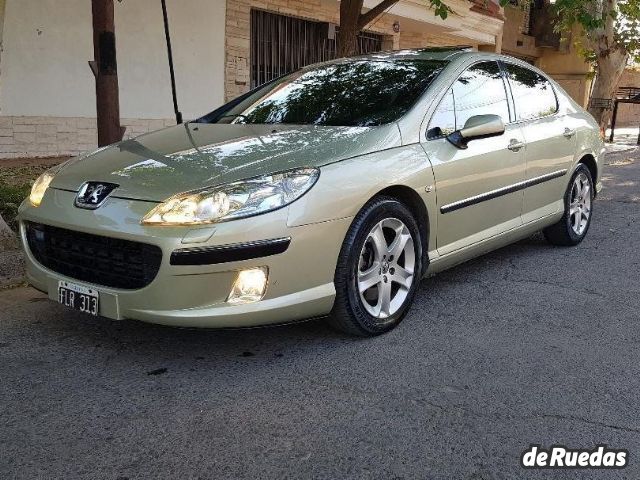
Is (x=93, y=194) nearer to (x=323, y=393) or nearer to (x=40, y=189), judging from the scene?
(x=40, y=189)

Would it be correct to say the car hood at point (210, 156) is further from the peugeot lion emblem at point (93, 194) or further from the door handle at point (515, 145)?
the door handle at point (515, 145)

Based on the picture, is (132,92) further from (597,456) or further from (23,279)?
(597,456)

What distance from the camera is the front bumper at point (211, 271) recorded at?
2859 millimetres

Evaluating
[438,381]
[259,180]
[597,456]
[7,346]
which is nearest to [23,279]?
[7,346]

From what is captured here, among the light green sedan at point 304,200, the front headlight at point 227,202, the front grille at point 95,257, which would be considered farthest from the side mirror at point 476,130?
the front grille at point 95,257

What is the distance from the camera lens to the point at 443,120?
395cm

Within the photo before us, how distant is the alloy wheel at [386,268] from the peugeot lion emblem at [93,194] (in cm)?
128

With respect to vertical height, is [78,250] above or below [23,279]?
above

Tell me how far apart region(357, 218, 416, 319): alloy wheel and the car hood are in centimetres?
46

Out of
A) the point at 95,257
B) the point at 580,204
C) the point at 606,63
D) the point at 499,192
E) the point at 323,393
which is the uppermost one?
the point at 606,63

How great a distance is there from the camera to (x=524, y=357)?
10.8 feet

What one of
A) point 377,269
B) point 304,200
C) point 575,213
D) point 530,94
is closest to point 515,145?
point 530,94

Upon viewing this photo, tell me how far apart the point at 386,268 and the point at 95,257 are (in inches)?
58.8

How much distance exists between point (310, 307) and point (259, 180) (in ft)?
2.16
